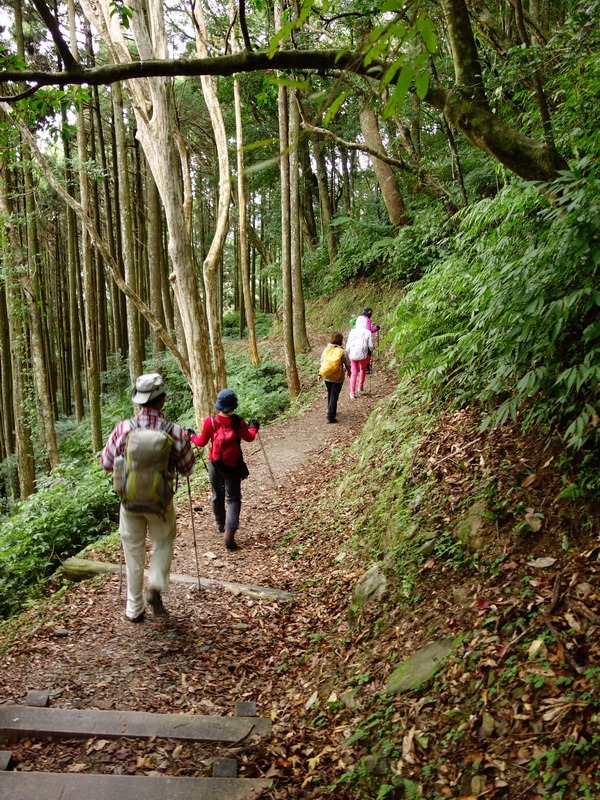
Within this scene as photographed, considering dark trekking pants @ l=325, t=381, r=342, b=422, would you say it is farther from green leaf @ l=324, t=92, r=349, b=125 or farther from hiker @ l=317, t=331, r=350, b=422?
green leaf @ l=324, t=92, r=349, b=125

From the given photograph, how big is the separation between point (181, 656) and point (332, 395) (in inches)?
283

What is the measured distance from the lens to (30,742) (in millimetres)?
3365

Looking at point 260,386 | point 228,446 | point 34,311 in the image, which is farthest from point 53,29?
point 34,311

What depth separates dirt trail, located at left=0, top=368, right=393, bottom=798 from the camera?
130 inches

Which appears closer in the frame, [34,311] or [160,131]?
[160,131]

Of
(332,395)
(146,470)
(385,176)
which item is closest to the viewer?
(146,470)

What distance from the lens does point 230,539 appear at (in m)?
6.93

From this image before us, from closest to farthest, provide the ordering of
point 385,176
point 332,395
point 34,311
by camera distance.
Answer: point 332,395 → point 34,311 → point 385,176

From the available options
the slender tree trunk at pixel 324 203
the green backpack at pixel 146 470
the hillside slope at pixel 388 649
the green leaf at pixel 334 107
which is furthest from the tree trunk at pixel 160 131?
the slender tree trunk at pixel 324 203

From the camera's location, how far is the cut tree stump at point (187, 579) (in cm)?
558

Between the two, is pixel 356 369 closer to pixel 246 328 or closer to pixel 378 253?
pixel 378 253

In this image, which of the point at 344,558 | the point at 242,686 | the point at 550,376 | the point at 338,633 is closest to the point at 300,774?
the point at 242,686

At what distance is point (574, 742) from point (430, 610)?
1.52 meters

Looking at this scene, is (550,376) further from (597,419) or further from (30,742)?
(30,742)
